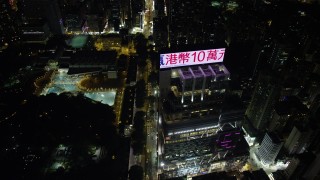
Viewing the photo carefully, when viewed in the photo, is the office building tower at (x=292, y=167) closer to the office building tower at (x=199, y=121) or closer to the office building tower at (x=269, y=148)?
the office building tower at (x=269, y=148)

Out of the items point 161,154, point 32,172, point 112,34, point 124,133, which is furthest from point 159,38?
point 32,172

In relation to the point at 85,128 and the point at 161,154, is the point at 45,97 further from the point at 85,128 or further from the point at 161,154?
the point at 161,154

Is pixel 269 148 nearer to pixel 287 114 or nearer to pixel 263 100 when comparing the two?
pixel 287 114

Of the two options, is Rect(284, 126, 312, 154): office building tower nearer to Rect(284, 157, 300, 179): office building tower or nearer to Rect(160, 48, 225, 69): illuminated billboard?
Rect(284, 157, 300, 179): office building tower

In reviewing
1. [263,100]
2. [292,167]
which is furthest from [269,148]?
[263,100]

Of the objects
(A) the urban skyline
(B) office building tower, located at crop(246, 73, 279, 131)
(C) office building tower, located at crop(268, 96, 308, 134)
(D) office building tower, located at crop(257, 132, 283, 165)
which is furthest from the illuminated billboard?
(C) office building tower, located at crop(268, 96, 308, 134)

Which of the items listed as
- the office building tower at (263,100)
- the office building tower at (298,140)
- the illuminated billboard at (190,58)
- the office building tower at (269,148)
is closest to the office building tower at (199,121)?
the illuminated billboard at (190,58)
